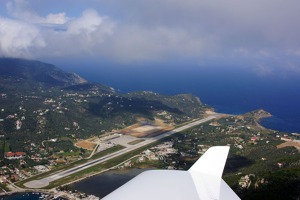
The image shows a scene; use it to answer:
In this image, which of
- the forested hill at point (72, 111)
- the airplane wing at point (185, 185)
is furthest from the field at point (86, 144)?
the airplane wing at point (185, 185)

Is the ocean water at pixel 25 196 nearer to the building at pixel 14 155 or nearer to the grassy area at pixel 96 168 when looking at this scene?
the grassy area at pixel 96 168

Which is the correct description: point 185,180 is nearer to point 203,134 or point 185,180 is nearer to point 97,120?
point 203,134

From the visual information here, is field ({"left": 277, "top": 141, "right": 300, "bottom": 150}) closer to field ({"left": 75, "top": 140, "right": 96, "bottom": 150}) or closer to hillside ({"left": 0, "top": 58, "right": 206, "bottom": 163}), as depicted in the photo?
hillside ({"left": 0, "top": 58, "right": 206, "bottom": 163})

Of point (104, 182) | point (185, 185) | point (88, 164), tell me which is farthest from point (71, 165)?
point (185, 185)

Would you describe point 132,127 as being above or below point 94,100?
below

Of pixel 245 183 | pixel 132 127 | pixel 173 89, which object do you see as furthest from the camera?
pixel 173 89

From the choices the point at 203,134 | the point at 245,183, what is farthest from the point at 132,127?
the point at 245,183

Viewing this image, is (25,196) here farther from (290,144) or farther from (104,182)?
(290,144)

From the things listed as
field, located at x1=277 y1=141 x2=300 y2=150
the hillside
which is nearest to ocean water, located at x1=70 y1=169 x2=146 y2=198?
the hillside
